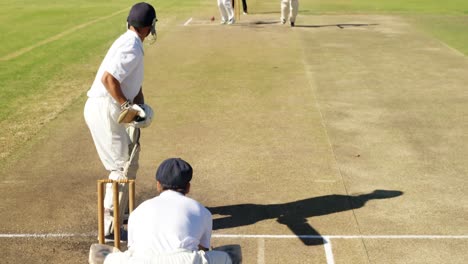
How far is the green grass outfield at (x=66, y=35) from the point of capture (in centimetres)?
1363

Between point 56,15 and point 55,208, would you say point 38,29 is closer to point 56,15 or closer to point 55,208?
point 56,15

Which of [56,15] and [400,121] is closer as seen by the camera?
[400,121]

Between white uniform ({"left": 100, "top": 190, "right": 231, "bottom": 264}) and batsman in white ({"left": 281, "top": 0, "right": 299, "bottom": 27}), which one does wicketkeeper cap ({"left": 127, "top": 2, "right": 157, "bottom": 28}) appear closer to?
white uniform ({"left": 100, "top": 190, "right": 231, "bottom": 264})

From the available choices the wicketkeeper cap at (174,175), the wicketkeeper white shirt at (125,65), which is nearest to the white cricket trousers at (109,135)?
the wicketkeeper white shirt at (125,65)

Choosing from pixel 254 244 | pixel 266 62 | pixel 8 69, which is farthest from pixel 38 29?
pixel 254 244

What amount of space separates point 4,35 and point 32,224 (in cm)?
1629

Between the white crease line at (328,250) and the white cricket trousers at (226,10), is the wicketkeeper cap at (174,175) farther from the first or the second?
the white cricket trousers at (226,10)

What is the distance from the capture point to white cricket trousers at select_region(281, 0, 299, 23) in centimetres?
2452

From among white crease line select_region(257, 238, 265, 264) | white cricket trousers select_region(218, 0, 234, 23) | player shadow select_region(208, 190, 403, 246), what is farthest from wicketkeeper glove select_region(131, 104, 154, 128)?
white cricket trousers select_region(218, 0, 234, 23)

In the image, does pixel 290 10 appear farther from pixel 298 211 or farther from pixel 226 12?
pixel 298 211

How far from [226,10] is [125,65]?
59.6ft

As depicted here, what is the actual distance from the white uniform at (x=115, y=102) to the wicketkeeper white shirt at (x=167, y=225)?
2475 mm

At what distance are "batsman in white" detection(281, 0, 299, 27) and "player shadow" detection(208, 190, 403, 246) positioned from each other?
1612 centimetres

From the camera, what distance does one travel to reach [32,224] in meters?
8.10
